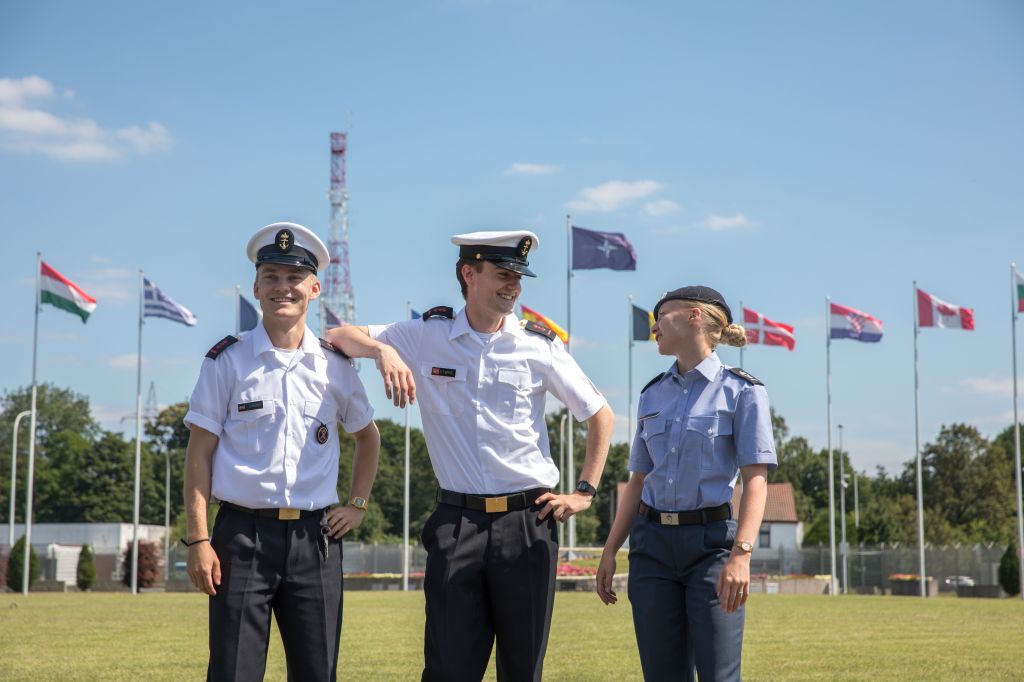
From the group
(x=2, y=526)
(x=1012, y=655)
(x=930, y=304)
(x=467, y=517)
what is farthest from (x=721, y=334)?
(x=2, y=526)

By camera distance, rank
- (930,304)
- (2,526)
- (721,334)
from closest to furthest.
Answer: (721,334), (930,304), (2,526)

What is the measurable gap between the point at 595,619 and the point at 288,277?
53.7ft

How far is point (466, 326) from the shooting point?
5348 millimetres

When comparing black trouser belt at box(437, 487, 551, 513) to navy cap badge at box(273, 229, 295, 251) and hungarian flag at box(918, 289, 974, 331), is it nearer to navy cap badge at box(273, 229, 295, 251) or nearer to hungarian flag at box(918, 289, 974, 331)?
navy cap badge at box(273, 229, 295, 251)

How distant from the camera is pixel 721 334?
5.39 m

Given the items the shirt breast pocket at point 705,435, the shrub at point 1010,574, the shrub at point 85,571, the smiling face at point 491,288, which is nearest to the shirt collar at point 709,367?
the shirt breast pocket at point 705,435

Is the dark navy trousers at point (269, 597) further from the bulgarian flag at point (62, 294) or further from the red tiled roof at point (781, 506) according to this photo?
the red tiled roof at point (781, 506)

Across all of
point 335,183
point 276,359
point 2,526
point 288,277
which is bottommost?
point 2,526

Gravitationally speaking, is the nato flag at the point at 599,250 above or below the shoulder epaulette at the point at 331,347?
above

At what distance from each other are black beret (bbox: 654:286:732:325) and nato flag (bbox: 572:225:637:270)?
1203 inches

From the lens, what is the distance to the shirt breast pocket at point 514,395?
5.24m

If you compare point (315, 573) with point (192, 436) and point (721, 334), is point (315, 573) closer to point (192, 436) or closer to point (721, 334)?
point (192, 436)

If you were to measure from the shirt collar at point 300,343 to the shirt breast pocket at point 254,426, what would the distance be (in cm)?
24

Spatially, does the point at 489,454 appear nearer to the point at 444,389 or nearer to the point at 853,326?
the point at 444,389
